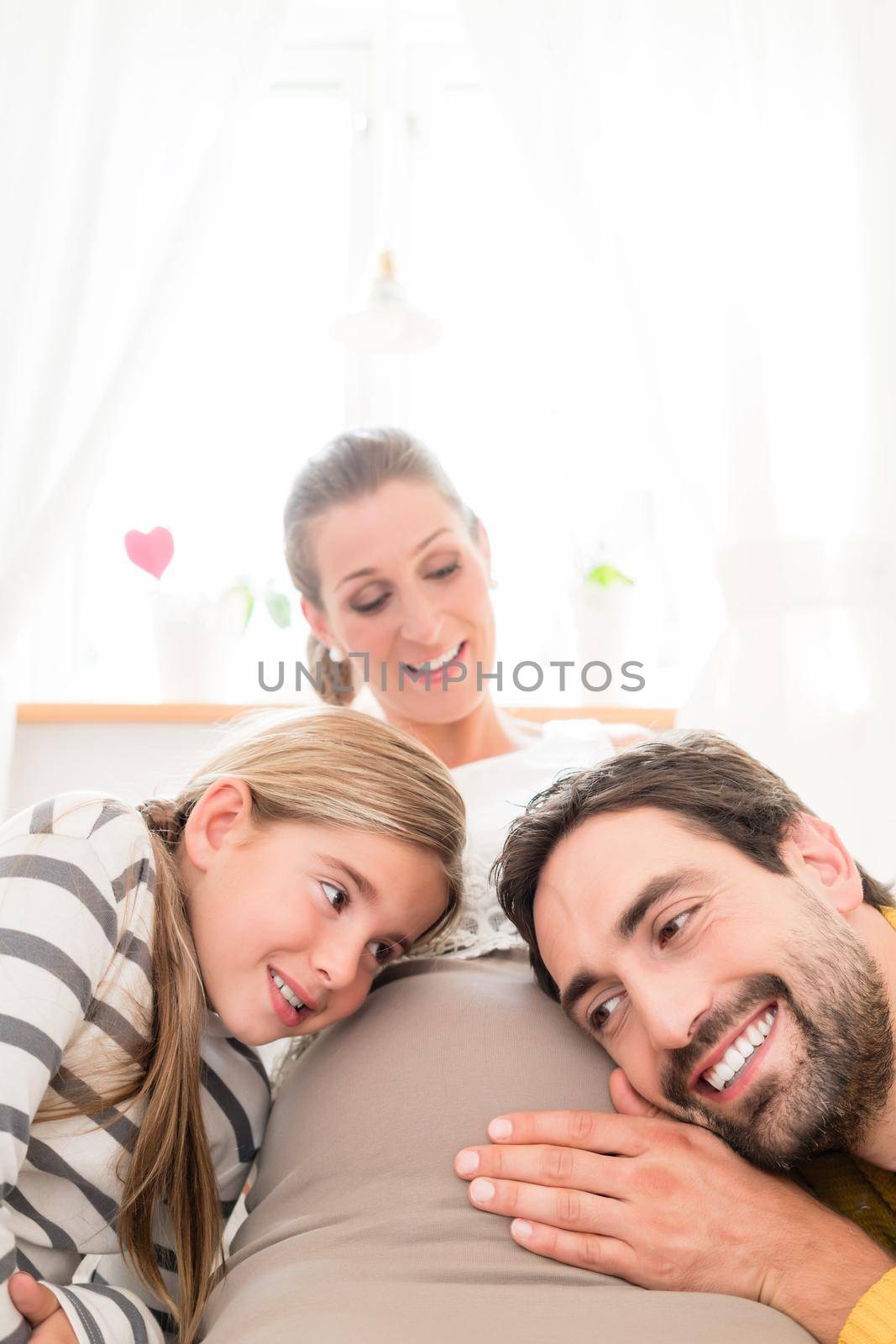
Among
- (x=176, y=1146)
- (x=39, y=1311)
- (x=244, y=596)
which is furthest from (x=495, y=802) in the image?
(x=244, y=596)

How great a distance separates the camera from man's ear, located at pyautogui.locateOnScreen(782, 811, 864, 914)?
1.02m

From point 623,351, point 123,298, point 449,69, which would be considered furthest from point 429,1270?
point 449,69

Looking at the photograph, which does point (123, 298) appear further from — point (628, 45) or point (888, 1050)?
point (888, 1050)

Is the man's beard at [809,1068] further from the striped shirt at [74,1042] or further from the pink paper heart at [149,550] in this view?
the pink paper heart at [149,550]

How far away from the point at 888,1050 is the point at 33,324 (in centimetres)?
209

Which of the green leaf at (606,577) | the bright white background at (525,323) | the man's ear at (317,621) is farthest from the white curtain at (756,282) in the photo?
the man's ear at (317,621)

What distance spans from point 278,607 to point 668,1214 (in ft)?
6.15

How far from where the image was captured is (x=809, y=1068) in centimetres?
86

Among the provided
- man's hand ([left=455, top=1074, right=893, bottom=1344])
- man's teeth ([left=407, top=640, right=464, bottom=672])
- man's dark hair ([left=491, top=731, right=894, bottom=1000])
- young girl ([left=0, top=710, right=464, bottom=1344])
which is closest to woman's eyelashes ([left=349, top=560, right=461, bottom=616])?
man's teeth ([left=407, top=640, right=464, bottom=672])

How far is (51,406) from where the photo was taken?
2203 mm

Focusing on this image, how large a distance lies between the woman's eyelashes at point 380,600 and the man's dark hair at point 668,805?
69 cm

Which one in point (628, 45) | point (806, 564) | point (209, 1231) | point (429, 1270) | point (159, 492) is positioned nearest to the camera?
point (429, 1270)

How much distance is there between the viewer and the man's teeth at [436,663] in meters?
1.77

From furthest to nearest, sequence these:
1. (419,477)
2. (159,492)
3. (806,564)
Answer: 1. (159,492)
2. (806,564)
3. (419,477)
